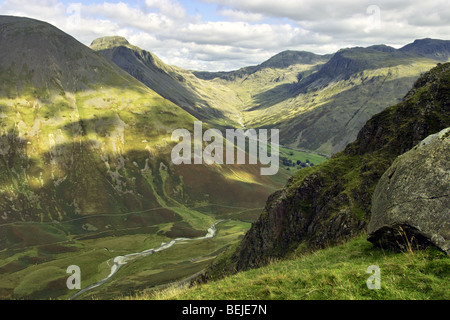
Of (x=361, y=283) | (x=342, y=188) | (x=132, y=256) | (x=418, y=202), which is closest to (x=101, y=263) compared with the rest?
(x=132, y=256)

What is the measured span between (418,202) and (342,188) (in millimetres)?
34824

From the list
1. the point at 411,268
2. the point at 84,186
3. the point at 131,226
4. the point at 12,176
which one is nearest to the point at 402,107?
the point at 411,268

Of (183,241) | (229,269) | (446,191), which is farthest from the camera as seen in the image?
(183,241)

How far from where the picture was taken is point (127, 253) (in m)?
146

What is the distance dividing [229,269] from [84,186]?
531ft

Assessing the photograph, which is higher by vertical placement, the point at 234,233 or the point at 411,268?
the point at 411,268

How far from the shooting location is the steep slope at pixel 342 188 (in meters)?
43.2

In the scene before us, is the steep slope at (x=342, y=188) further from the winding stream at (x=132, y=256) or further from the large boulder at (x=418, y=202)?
the winding stream at (x=132, y=256)

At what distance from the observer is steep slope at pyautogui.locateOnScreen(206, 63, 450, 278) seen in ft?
142

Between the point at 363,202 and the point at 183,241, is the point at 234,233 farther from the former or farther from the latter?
the point at 363,202

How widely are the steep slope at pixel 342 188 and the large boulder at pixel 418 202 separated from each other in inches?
753

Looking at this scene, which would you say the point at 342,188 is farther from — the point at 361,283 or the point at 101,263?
the point at 101,263

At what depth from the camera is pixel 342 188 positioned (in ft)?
166

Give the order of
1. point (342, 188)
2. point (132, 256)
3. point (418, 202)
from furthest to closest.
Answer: point (132, 256) < point (342, 188) < point (418, 202)
